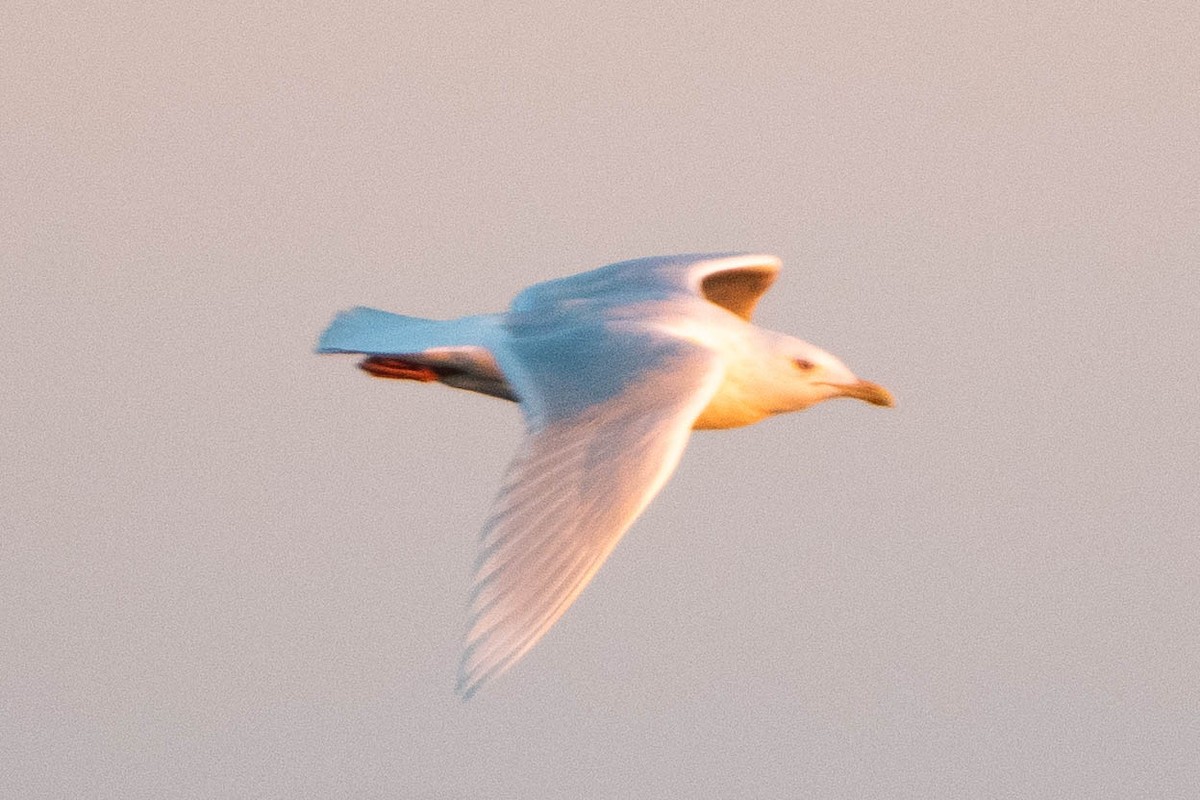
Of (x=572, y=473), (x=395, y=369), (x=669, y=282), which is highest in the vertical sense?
(x=669, y=282)

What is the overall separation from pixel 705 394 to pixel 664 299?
162 cm

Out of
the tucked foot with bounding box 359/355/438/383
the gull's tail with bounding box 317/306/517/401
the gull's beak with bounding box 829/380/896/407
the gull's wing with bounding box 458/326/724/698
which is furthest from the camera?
the gull's beak with bounding box 829/380/896/407

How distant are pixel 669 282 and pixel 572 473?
8.81 ft

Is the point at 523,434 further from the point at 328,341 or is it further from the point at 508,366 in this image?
the point at 328,341

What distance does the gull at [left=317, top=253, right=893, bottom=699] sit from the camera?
6.84 metres

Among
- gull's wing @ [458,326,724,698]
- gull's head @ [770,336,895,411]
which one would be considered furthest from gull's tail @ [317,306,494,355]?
gull's head @ [770,336,895,411]

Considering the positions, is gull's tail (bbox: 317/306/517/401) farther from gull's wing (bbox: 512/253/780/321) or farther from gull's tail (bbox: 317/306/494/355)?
gull's wing (bbox: 512/253/780/321)

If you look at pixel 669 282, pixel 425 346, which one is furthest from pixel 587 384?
pixel 669 282

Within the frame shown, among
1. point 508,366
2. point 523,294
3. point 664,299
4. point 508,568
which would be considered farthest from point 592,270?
point 508,568

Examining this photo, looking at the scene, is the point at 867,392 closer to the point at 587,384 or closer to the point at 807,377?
the point at 807,377

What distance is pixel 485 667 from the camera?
659 cm

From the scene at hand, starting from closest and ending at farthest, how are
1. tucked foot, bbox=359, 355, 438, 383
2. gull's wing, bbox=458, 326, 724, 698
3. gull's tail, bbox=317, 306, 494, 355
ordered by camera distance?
1. gull's wing, bbox=458, 326, 724, 698
2. gull's tail, bbox=317, 306, 494, 355
3. tucked foot, bbox=359, 355, 438, 383

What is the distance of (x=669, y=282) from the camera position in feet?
31.9

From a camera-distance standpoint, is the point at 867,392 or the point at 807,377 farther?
the point at 867,392
